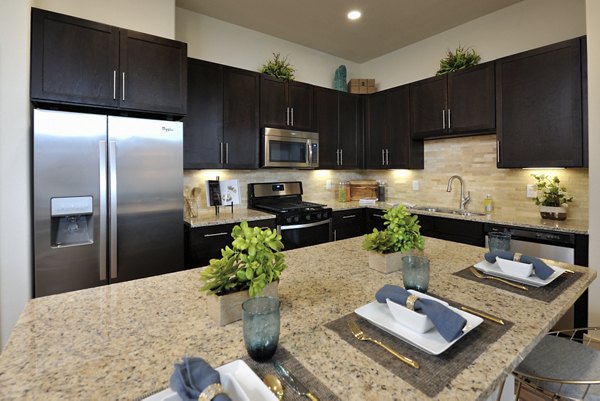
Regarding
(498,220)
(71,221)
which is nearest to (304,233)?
(498,220)

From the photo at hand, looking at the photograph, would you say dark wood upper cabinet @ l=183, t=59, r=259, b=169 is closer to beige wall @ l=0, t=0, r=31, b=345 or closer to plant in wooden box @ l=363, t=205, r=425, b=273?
beige wall @ l=0, t=0, r=31, b=345

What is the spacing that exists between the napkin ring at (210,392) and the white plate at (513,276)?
1.22 meters

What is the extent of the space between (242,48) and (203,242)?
→ 2.35 meters

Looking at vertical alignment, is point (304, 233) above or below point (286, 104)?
below

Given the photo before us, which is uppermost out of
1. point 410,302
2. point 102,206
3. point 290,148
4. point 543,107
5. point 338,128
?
point 338,128

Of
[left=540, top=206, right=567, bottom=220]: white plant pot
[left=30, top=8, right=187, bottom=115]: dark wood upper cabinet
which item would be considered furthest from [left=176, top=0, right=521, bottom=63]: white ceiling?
[left=540, top=206, right=567, bottom=220]: white plant pot

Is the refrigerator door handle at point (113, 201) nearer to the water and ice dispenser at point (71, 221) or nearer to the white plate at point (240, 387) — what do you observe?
the water and ice dispenser at point (71, 221)

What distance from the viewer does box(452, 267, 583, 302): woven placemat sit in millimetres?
1102

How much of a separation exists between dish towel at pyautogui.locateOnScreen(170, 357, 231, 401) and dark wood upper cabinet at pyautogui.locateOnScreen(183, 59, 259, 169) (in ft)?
8.08

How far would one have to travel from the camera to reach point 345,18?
3.29m

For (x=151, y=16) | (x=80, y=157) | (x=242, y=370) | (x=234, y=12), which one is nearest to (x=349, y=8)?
(x=234, y=12)

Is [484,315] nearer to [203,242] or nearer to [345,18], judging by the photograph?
[203,242]

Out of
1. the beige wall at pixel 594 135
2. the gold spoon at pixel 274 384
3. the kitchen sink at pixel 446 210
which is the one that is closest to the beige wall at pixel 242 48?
the kitchen sink at pixel 446 210

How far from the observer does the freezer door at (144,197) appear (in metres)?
2.16
